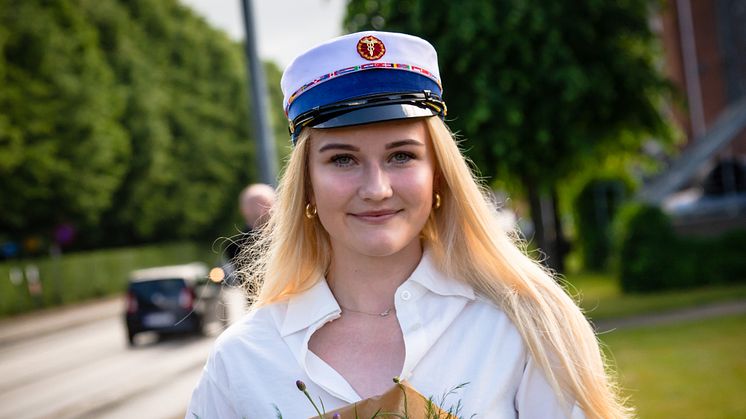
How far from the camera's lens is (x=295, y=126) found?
7.83 ft

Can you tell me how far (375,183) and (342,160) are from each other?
0.45 feet

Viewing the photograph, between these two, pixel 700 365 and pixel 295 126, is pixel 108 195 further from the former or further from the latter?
pixel 295 126

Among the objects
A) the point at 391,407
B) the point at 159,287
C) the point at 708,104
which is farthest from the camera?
the point at 708,104

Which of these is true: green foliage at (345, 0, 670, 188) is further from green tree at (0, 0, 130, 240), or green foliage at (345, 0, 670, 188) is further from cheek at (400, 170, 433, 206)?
green tree at (0, 0, 130, 240)

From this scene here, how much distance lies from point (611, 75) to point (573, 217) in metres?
12.8

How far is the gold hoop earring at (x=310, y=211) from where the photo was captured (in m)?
2.56

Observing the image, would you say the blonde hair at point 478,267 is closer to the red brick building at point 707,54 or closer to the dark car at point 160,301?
the dark car at point 160,301

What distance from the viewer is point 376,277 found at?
2.41m

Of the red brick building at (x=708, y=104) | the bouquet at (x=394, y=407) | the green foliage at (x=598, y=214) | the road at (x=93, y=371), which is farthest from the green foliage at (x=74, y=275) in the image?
the bouquet at (x=394, y=407)

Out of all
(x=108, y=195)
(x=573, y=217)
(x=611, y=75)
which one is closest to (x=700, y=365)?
(x=611, y=75)

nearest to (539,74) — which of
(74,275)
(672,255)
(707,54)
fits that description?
(672,255)

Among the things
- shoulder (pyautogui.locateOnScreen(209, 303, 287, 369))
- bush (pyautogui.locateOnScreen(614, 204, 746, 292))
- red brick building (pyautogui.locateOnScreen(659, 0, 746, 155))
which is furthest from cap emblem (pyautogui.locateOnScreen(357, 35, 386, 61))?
red brick building (pyautogui.locateOnScreen(659, 0, 746, 155))

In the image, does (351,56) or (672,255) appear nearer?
(351,56)

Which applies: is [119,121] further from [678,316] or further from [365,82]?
[365,82]
